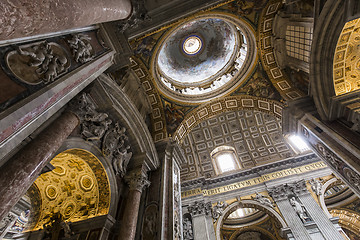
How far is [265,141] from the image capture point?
45.8 ft

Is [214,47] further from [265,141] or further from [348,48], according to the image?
[265,141]

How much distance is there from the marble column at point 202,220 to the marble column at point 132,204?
5.91m

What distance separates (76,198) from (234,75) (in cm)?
886

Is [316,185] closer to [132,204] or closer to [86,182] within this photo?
[132,204]

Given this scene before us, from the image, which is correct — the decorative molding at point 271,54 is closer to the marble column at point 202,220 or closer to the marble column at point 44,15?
the marble column at point 44,15

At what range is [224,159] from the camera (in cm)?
1471

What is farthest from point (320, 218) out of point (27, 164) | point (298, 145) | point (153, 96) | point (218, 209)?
point (27, 164)

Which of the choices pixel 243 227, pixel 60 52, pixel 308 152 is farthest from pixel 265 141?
pixel 60 52

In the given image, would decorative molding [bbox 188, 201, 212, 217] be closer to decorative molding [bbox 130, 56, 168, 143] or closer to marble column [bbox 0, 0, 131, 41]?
decorative molding [bbox 130, 56, 168, 143]

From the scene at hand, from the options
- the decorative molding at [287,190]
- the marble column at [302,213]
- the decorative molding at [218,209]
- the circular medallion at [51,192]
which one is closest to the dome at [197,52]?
A: the circular medallion at [51,192]

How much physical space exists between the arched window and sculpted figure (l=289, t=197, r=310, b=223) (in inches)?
168

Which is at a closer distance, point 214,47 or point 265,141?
point 214,47

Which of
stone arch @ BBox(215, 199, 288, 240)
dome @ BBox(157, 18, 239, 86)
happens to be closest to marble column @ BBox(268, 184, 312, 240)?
stone arch @ BBox(215, 199, 288, 240)

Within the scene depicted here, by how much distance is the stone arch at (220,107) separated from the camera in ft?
29.2
